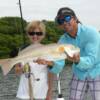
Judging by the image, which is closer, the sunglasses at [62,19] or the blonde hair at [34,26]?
the sunglasses at [62,19]

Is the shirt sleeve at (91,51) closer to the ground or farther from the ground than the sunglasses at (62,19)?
closer to the ground

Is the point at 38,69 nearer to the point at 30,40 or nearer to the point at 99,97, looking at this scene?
the point at 30,40

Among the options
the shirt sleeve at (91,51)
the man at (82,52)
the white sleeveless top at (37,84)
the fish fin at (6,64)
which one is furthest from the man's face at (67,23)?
the white sleeveless top at (37,84)

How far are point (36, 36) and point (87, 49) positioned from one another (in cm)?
81

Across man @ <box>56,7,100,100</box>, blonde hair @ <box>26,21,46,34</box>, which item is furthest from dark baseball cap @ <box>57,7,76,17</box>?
blonde hair @ <box>26,21,46,34</box>

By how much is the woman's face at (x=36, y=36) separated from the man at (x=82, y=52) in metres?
0.34

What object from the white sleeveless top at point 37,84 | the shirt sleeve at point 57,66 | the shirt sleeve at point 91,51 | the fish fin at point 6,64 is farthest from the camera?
the white sleeveless top at point 37,84

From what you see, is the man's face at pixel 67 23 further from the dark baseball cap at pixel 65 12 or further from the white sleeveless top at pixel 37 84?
the white sleeveless top at pixel 37 84

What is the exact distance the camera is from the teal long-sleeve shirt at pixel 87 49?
600cm

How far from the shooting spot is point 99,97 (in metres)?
6.38

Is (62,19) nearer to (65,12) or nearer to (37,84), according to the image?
(65,12)

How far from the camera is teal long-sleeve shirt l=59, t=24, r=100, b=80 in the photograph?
19.7 feet

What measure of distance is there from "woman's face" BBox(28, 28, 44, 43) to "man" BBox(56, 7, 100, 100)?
342mm

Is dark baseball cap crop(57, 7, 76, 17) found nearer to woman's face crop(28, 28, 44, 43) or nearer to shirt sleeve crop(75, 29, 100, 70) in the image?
shirt sleeve crop(75, 29, 100, 70)
